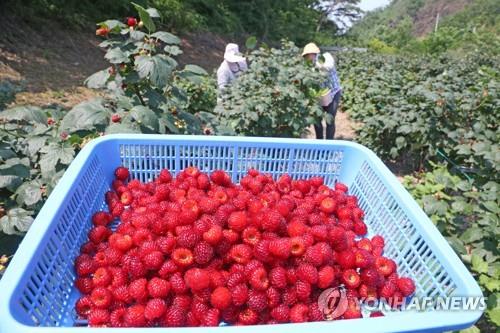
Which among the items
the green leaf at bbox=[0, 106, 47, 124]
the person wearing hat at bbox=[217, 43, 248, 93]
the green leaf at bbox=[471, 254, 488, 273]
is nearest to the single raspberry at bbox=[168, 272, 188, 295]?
the green leaf at bbox=[0, 106, 47, 124]

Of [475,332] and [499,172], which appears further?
[499,172]

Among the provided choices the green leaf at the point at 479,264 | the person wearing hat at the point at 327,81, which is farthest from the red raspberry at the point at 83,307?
the person wearing hat at the point at 327,81

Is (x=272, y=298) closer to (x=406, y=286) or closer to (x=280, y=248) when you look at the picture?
(x=280, y=248)

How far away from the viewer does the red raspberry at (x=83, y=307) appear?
4.33 feet

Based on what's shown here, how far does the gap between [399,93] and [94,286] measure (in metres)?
5.13

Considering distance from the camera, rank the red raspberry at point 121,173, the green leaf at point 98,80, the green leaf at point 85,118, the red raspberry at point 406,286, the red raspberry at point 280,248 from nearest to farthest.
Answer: the red raspberry at point 280,248
the red raspberry at point 406,286
the red raspberry at point 121,173
the green leaf at point 85,118
the green leaf at point 98,80

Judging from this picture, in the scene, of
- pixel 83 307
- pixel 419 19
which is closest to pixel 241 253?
pixel 83 307

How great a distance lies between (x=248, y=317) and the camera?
1265mm

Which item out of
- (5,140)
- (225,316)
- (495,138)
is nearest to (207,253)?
(225,316)

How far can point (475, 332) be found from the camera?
1.86 meters

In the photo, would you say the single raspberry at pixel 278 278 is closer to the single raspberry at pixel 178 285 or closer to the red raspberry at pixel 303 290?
the red raspberry at pixel 303 290

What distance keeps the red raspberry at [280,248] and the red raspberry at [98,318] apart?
1.90 feet

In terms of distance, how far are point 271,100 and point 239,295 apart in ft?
9.33

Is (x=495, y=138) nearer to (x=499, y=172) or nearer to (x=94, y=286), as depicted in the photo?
(x=499, y=172)
